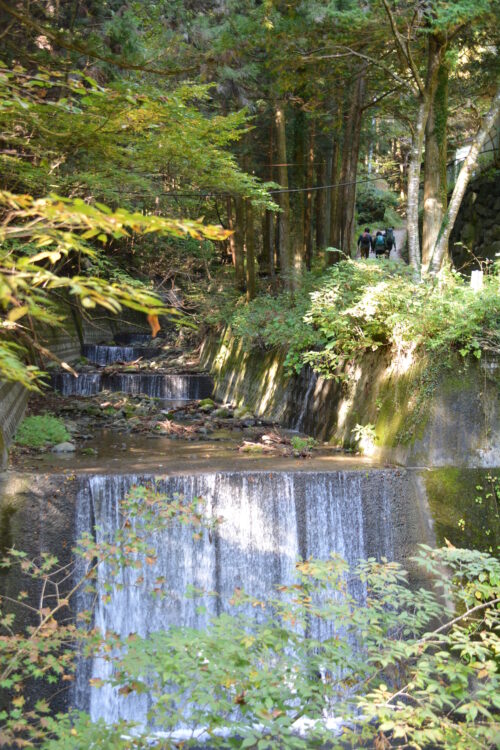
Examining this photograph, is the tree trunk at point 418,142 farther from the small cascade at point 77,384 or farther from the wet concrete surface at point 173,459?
the small cascade at point 77,384

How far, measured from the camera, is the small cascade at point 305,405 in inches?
508

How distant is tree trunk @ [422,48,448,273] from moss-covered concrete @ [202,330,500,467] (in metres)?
2.67

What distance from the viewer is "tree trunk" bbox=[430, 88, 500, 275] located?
36.9 feet

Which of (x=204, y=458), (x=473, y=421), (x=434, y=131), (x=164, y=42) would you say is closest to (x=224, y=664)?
(x=473, y=421)

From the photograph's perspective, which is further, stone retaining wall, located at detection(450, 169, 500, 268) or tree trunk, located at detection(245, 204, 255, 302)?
tree trunk, located at detection(245, 204, 255, 302)

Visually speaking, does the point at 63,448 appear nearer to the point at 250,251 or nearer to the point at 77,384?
the point at 77,384

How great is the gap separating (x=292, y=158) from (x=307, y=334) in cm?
1045

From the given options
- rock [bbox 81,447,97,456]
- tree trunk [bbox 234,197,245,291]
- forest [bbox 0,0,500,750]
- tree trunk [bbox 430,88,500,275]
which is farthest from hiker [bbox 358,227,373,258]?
rock [bbox 81,447,97,456]

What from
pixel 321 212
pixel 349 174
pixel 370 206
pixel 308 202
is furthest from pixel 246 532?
pixel 370 206

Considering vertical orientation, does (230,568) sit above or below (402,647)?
below

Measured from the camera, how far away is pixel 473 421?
856 centimetres

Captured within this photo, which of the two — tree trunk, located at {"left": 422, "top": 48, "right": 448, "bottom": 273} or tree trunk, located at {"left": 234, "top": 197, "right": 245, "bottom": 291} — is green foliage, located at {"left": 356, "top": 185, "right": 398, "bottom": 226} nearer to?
tree trunk, located at {"left": 234, "top": 197, "right": 245, "bottom": 291}

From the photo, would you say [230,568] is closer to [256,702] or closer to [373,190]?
[256,702]

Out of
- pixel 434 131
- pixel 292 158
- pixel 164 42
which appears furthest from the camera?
pixel 292 158
